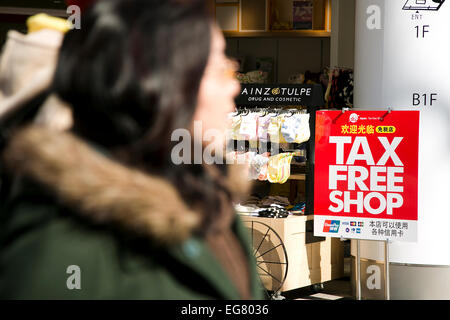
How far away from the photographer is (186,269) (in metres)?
0.92

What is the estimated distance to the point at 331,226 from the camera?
430 cm

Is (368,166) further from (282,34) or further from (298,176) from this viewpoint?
(282,34)

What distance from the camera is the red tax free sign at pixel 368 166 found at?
4.12 m

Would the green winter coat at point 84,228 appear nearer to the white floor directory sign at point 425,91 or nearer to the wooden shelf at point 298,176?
the white floor directory sign at point 425,91

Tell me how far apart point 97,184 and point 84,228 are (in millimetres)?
56

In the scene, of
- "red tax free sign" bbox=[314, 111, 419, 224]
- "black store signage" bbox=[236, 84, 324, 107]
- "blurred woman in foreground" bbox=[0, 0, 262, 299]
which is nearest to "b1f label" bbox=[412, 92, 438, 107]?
"red tax free sign" bbox=[314, 111, 419, 224]

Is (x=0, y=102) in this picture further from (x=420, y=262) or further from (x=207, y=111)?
(x=420, y=262)

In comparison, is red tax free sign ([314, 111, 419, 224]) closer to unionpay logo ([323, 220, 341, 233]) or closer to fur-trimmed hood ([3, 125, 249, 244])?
unionpay logo ([323, 220, 341, 233])

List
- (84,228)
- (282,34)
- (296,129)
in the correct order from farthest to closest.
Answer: (282,34), (296,129), (84,228)

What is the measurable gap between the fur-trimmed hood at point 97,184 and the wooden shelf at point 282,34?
26.4ft

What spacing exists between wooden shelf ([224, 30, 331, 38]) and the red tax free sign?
179 inches

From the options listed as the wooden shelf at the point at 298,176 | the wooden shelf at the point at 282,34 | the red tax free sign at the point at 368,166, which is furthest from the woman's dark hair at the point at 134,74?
the wooden shelf at the point at 282,34

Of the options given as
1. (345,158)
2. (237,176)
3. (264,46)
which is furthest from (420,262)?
(264,46)

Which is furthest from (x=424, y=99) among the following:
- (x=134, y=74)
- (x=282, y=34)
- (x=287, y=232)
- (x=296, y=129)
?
(x=282, y=34)
